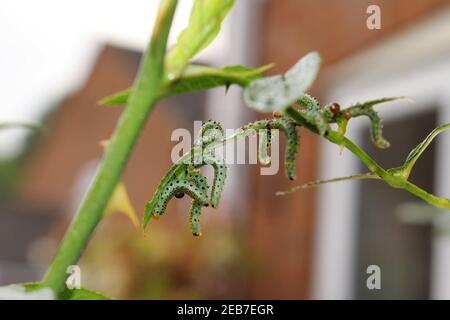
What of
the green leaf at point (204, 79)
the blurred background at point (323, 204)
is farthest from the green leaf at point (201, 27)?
the blurred background at point (323, 204)

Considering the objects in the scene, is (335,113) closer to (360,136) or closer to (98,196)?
(98,196)

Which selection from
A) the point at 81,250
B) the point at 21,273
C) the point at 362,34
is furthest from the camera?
the point at 21,273

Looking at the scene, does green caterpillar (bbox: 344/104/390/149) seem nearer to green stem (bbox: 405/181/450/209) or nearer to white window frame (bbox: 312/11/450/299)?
green stem (bbox: 405/181/450/209)

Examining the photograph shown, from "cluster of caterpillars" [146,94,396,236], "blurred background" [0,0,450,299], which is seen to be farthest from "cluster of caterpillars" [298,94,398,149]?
"blurred background" [0,0,450,299]

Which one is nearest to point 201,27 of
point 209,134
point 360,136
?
point 209,134

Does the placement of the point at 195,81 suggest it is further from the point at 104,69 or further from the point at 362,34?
the point at 104,69
